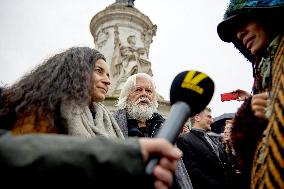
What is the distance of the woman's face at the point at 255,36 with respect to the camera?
5.39ft

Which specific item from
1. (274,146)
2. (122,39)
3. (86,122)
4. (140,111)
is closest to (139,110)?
(140,111)

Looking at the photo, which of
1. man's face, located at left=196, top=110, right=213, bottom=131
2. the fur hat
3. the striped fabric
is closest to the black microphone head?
the striped fabric

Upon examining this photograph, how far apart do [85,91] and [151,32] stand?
11351 mm

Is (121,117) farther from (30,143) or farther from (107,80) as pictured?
(30,143)

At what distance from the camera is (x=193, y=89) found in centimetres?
105

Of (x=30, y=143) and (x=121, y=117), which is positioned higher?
(x=30, y=143)

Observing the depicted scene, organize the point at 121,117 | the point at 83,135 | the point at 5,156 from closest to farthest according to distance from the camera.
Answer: the point at 5,156 → the point at 83,135 → the point at 121,117

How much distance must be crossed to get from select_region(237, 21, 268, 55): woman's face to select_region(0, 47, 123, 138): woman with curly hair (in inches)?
40.0

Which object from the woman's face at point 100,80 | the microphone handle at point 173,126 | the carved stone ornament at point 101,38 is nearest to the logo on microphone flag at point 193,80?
the microphone handle at point 173,126

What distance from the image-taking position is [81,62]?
228cm

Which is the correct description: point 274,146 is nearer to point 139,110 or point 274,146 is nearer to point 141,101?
point 139,110

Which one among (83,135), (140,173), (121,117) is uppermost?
(140,173)

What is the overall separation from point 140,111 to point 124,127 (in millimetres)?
310

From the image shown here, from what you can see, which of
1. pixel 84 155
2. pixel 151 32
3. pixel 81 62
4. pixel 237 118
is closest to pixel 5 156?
pixel 84 155
